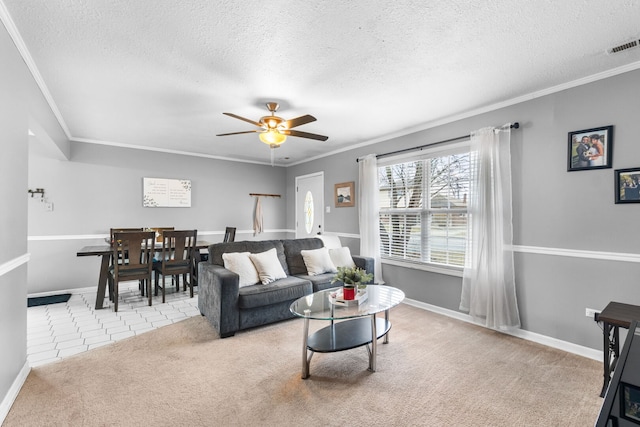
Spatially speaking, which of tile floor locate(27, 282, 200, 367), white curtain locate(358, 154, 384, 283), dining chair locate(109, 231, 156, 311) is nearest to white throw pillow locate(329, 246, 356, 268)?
white curtain locate(358, 154, 384, 283)

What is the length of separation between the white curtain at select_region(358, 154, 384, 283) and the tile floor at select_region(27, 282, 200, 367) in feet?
8.50

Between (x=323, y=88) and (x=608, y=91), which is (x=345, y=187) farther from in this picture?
(x=608, y=91)

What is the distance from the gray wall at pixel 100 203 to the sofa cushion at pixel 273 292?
3.10 meters

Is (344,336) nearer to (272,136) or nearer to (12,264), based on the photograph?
(272,136)

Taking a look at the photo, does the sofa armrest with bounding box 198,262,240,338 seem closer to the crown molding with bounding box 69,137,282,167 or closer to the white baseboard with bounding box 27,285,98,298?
the white baseboard with bounding box 27,285,98,298

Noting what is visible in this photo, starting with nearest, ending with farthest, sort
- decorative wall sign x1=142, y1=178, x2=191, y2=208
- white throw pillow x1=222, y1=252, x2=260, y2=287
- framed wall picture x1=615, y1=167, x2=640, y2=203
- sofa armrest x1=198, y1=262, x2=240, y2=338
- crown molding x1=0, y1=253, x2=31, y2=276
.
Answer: crown molding x1=0, y1=253, x2=31, y2=276
framed wall picture x1=615, y1=167, x2=640, y2=203
sofa armrest x1=198, y1=262, x2=240, y2=338
white throw pillow x1=222, y1=252, x2=260, y2=287
decorative wall sign x1=142, y1=178, x2=191, y2=208

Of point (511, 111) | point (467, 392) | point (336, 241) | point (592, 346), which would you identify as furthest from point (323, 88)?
point (592, 346)

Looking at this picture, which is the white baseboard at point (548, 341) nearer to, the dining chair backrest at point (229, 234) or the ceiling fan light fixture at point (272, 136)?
the ceiling fan light fixture at point (272, 136)

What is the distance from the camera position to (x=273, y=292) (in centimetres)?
333

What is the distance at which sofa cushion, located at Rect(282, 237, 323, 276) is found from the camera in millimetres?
4094

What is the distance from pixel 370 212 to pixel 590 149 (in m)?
2.64

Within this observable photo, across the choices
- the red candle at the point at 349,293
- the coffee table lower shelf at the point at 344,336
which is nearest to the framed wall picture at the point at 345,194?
the coffee table lower shelf at the point at 344,336

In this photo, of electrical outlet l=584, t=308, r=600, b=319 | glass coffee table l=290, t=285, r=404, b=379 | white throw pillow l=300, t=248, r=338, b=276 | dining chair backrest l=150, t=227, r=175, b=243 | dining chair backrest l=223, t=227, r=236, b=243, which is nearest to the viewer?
glass coffee table l=290, t=285, r=404, b=379

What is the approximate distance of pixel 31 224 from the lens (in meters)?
4.55
